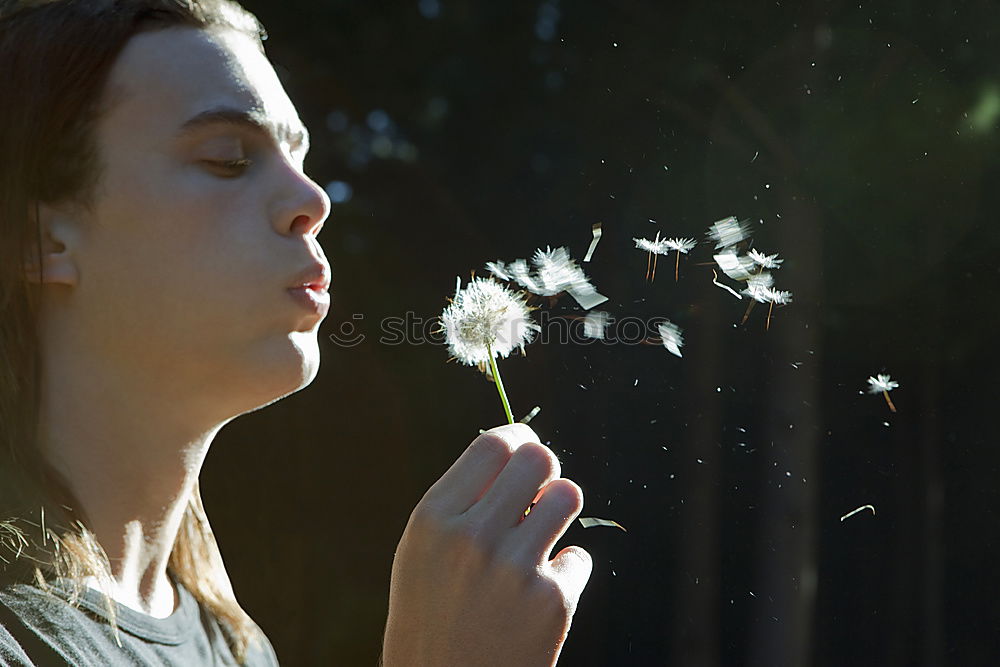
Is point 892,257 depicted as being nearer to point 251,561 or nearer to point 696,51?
point 696,51

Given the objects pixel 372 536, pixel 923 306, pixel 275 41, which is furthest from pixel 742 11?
pixel 372 536

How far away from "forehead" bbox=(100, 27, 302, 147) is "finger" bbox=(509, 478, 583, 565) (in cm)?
50

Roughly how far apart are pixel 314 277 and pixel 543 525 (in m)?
0.35

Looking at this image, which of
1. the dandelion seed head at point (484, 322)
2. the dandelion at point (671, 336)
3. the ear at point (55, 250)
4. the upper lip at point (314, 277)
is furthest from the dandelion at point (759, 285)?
the ear at point (55, 250)

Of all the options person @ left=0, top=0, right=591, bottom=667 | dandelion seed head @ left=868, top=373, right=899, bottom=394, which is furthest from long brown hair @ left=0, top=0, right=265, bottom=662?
dandelion seed head @ left=868, top=373, right=899, bottom=394

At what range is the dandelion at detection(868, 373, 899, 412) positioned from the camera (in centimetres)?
116

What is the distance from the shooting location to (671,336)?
1250 mm

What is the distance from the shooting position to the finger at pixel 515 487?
Answer: 82 centimetres

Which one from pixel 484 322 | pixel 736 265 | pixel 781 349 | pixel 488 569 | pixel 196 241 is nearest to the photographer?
pixel 488 569

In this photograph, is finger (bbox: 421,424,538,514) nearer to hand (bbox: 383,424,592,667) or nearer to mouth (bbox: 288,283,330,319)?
hand (bbox: 383,424,592,667)

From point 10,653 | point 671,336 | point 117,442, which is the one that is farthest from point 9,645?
point 671,336

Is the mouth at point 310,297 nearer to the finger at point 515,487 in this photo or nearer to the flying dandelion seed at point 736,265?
the finger at point 515,487

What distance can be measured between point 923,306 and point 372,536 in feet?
6.84

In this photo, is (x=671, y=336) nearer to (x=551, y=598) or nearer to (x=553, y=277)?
(x=553, y=277)
